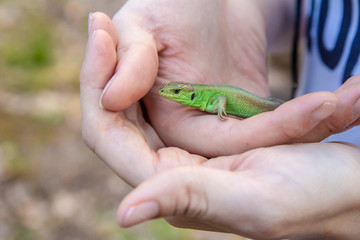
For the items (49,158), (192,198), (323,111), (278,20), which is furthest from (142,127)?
(49,158)

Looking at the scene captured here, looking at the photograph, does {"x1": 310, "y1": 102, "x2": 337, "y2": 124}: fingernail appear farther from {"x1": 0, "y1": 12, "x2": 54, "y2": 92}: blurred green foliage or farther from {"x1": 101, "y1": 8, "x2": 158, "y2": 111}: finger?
{"x1": 0, "y1": 12, "x2": 54, "y2": 92}: blurred green foliage

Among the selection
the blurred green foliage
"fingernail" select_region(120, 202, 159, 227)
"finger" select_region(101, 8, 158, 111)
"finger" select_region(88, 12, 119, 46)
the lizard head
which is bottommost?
the blurred green foliage

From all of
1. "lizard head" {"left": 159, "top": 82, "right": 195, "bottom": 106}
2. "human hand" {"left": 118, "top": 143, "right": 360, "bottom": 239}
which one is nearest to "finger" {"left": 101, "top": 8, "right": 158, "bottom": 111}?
"lizard head" {"left": 159, "top": 82, "right": 195, "bottom": 106}

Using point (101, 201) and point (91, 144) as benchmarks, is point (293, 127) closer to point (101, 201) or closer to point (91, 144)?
point (91, 144)

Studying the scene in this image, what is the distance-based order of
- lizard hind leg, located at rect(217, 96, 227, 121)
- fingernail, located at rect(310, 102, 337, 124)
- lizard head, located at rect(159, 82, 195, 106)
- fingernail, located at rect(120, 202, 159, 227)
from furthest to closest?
lizard hind leg, located at rect(217, 96, 227, 121), lizard head, located at rect(159, 82, 195, 106), fingernail, located at rect(310, 102, 337, 124), fingernail, located at rect(120, 202, 159, 227)

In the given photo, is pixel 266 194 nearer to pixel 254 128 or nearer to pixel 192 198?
pixel 192 198

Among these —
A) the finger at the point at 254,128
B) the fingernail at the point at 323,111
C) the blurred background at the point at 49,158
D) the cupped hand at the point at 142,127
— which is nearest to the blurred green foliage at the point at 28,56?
the blurred background at the point at 49,158
